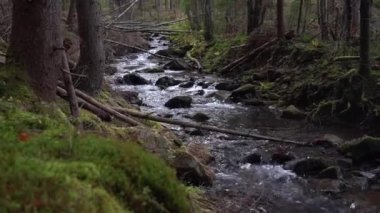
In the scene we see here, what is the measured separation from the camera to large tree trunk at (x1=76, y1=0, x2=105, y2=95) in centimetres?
998

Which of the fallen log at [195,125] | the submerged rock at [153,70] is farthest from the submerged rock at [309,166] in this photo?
the submerged rock at [153,70]

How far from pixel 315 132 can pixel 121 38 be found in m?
13.9

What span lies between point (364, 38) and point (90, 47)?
26.7ft

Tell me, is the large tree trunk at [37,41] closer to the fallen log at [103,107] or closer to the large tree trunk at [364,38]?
the fallen log at [103,107]

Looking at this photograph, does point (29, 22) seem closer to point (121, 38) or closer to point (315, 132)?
point (315, 132)

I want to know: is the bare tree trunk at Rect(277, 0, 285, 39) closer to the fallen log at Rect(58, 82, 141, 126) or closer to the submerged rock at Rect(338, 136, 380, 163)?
the submerged rock at Rect(338, 136, 380, 163)

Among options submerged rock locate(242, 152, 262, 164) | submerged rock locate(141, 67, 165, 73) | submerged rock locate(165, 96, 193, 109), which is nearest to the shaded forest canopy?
submerged rock locate(242, 152, 262, 164)

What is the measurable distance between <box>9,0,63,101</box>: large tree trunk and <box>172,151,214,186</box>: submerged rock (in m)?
2.89

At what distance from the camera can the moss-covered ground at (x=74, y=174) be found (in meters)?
2.38

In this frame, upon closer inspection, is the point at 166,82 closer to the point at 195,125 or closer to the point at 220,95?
the point at 220,95

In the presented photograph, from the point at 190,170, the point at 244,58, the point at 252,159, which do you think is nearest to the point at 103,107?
the point at 190,170

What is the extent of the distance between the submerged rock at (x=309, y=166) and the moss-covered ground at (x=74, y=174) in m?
7.01

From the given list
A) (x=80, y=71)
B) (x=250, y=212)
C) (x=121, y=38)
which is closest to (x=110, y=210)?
(x=250, y=212)

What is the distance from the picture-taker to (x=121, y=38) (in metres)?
25.6
